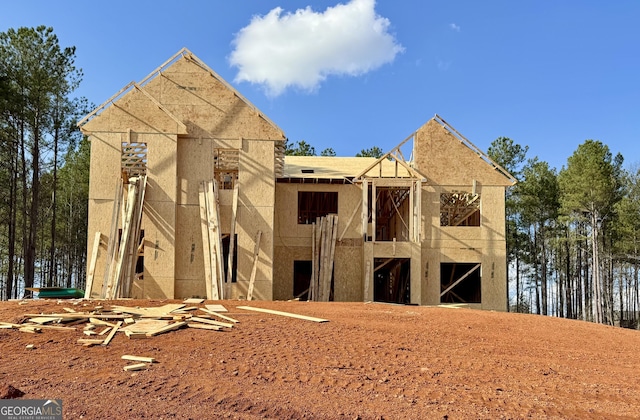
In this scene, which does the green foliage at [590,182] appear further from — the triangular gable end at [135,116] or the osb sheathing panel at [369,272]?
the triangular gable end at [135,116]

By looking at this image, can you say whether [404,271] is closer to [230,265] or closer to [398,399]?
[230,265]

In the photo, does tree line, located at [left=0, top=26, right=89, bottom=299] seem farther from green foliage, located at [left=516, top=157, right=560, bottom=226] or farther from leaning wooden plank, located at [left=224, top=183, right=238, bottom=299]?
green foliage, located at [left=516, top=157, right=560, bottom=226]

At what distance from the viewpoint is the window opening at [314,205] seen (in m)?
25.8

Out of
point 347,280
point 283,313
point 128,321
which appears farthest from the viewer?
point 347,280

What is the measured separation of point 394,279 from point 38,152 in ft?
65.8

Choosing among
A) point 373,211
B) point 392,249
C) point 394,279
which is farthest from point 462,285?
point 373,211

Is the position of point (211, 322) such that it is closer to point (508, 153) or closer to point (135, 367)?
point (135, 367)

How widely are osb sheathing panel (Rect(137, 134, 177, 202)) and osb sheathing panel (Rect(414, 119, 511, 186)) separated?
9821 mm

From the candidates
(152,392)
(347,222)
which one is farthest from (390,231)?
(152,392)

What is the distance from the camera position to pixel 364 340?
9.90 meters

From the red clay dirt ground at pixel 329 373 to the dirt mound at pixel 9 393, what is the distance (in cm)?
13

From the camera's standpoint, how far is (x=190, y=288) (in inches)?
727

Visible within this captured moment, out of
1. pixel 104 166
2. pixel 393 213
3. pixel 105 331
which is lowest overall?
pixel 105 331

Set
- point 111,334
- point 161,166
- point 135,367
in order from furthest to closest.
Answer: point 161,166 < point 111,334 < point 135,367
